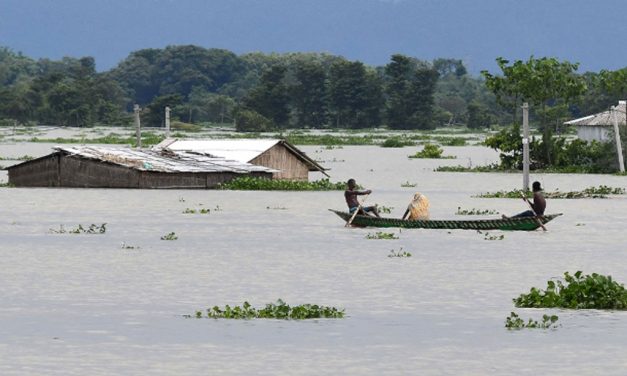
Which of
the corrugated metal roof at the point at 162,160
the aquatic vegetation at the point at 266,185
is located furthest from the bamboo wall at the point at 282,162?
the aquatic vegetation at the point at 266,185

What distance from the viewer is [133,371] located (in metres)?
14.1

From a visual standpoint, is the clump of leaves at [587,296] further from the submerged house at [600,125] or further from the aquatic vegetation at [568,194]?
the submerged house at [600,125]

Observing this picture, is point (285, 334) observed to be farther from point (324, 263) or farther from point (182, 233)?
point (182, 233)

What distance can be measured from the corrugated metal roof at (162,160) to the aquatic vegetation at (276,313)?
91.2 feet

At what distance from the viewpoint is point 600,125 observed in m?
61.2

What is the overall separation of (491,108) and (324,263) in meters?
136

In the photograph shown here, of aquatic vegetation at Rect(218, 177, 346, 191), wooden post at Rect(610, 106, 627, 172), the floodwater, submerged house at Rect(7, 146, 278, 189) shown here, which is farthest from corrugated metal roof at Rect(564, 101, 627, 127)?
the floodwater

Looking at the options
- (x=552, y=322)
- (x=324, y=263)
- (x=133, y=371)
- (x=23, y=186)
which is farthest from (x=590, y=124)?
(x=133, y=371)

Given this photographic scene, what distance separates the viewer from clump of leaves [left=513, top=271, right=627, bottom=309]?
18172mm

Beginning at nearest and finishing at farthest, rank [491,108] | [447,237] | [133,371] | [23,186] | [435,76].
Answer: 1. [133,371]
2. [447,237]
3. [23,186]
4. [435,76]
5. [491,108]

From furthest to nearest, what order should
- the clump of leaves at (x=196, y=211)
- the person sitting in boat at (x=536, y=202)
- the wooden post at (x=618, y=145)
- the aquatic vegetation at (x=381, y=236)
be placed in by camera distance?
the wooden post at (x=618, y=145), the clump of leaves at (x=196, y=211), the person sitting in boat at (x=536, y=202), the aquatic vegetation at (x=381, y=236)

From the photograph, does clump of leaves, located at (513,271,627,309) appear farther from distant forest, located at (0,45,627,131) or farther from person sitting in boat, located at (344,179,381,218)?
distant forest, located at (0,45,627,131)

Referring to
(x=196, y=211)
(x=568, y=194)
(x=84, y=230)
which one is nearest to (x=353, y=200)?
(x=84, y=230)

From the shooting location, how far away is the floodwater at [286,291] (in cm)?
1486
